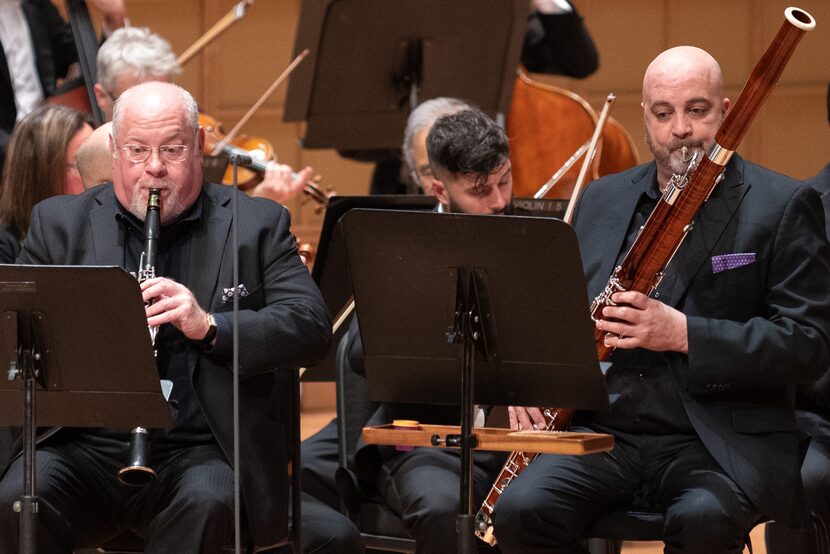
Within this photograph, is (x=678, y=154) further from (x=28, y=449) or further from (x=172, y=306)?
(x=28, y=449)

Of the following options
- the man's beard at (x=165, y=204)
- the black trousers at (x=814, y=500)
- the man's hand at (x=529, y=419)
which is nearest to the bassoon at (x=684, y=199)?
the man's hand at (x=529, y=419)

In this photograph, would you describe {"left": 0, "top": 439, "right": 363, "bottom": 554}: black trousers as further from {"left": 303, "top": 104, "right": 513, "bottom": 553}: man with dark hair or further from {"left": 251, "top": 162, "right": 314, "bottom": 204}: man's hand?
{"left": 251, "top": 162, "right": 314, "bottom": 204}: man's hand

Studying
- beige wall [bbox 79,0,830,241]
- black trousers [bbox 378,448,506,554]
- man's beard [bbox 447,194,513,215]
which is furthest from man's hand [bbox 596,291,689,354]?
beige wall [bbox 79,0,830,241]

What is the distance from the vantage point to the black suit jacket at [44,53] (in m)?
4.32

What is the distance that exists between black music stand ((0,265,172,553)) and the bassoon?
777 millimetres

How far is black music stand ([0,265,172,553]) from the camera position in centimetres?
223

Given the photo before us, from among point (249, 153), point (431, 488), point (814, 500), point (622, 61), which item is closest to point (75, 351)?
point (431, 488)

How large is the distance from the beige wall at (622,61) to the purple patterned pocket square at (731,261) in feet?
11.0

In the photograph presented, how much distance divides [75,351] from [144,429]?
9.3 inches

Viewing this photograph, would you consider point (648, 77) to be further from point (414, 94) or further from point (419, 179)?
point (414, 94)

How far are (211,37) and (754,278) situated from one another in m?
2.61

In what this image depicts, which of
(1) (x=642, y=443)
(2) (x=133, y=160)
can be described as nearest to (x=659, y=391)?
(1) (x=642, y=443)

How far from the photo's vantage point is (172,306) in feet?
7.96

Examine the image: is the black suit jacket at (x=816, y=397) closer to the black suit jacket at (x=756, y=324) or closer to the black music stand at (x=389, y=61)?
the black suit jacket at (x=756, y=324)
